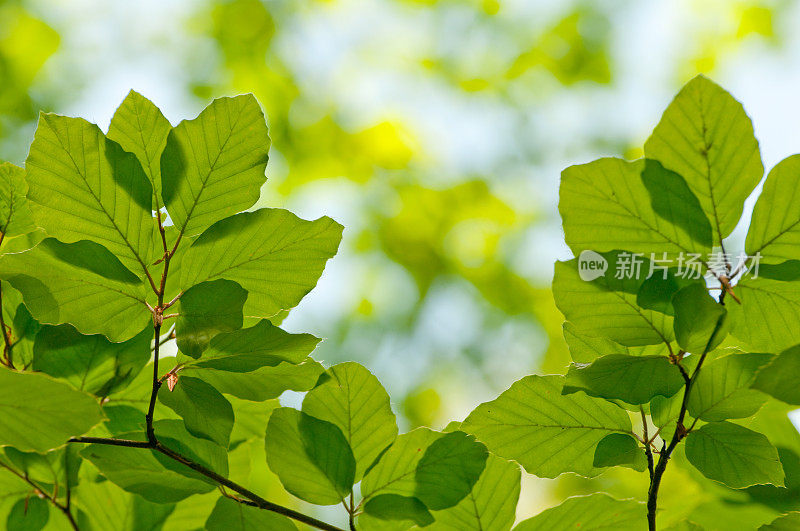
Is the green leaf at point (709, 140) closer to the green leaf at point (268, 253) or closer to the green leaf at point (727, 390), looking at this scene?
the green leaf at point (727, 390)

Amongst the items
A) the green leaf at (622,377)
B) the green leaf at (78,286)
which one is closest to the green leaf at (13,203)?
the green leaf at (78,286)

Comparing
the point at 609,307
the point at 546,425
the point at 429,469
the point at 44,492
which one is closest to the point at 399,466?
the point at 429,469

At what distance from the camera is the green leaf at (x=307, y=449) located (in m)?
0.56

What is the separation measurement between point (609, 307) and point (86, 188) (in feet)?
1.38

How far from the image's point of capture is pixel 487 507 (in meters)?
0.58

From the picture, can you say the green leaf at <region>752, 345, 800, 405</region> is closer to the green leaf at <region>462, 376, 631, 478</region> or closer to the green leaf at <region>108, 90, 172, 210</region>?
the green leaf at <region>462, 376, 631, 478</region>

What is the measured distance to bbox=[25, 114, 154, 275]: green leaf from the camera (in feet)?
1.61

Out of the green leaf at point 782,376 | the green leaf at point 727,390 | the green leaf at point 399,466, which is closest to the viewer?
the green leaf at point 782,376

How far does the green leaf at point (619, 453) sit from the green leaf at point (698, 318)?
123mm

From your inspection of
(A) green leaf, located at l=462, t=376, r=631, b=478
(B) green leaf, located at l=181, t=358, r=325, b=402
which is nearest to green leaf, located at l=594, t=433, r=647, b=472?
(A) green leaf, located at l=462, t=376, r=631, b=478

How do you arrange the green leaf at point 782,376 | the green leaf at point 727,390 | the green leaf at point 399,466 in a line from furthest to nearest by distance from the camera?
the green leaf at point 399,466 < the green leaf at point 727,390 < the green leaf at point 782,376

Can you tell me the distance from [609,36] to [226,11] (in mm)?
3800

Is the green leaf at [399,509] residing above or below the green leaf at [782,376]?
below

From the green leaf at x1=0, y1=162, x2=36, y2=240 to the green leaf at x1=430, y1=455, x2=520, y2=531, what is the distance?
0.48 meters
